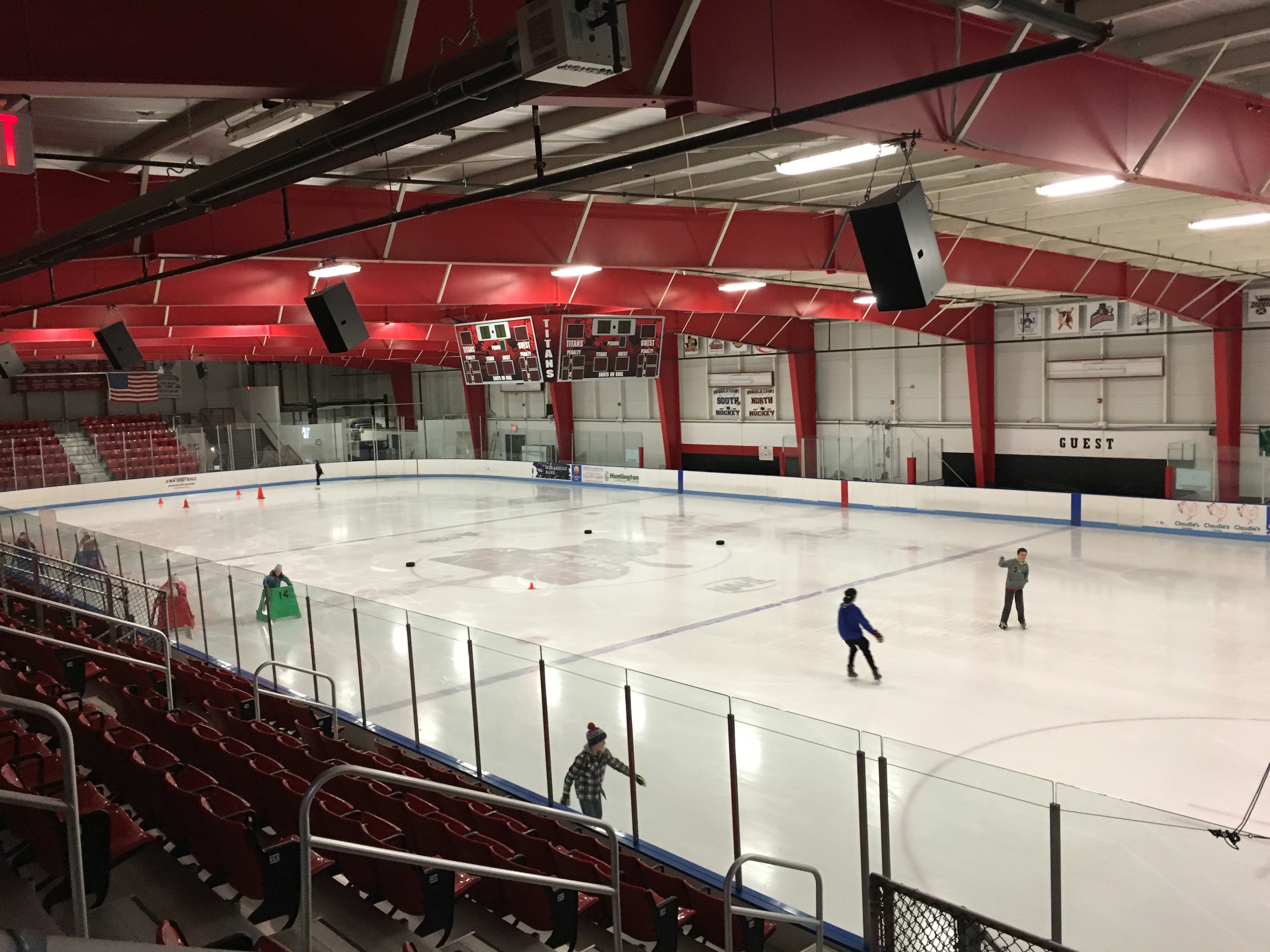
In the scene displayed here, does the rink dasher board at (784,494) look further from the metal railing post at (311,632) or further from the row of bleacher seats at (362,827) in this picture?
the row of bleacher seats at (362,827)

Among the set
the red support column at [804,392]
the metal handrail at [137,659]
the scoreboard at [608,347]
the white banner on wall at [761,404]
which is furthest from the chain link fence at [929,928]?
the white banner on wall at [761,404]

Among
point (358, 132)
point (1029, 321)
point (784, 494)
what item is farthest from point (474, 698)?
point (1029, 321)

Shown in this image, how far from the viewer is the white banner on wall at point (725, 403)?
4016 centimetres

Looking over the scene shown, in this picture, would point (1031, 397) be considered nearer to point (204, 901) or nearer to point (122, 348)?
point (122, 348)

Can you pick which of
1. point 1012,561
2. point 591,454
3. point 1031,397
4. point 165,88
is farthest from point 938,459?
point 165,88

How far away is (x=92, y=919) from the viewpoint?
459cm

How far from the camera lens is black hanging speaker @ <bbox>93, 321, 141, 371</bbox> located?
16906 mm

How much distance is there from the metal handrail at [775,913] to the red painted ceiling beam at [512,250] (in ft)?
30.1

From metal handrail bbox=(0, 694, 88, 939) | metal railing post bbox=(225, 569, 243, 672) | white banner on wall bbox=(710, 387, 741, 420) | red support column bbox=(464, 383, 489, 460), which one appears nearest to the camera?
metal handrail bbox=(0, 694, 88, 939)

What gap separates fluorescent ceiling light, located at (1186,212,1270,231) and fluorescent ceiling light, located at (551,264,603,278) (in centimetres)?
836

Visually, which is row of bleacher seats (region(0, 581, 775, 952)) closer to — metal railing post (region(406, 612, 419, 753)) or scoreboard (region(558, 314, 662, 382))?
metal railing post (region(406, 612, 419, 753))

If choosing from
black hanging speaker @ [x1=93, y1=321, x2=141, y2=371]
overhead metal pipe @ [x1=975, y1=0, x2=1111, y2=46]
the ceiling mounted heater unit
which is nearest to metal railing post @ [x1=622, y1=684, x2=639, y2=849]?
the ceiling mounted heater unit

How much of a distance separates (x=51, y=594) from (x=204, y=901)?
1225cm

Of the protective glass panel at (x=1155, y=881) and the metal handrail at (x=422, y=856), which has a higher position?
the metal handrail at (x=422, y=856)
